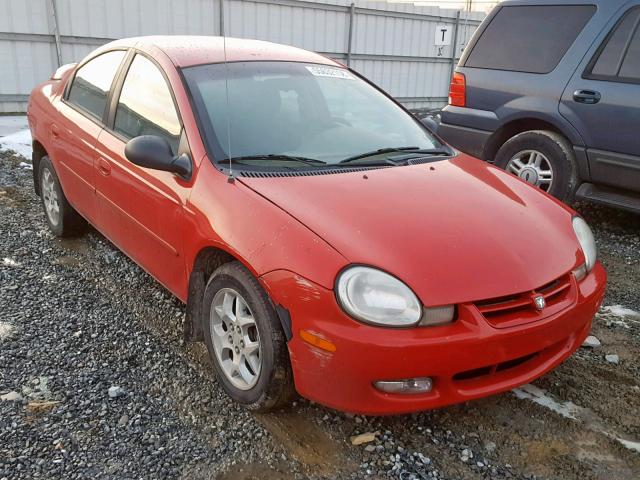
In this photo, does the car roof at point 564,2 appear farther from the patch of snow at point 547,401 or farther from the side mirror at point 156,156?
the side mirror at point 156,156

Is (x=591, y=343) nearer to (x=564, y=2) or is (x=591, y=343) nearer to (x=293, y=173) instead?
(x=293, y=173)

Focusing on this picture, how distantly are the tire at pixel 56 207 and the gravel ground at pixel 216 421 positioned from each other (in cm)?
105

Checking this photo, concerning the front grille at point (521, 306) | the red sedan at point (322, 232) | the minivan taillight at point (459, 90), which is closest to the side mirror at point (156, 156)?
the red sedan at point (322, 232)

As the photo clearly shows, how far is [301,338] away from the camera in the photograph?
7.42ft

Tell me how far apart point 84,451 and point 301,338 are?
101 centimetres

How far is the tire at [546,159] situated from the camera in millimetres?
5152

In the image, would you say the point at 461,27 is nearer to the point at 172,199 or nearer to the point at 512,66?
the point at 512,66

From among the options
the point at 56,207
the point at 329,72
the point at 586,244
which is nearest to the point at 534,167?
the point at 329,72

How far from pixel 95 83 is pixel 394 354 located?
2999 millimetres

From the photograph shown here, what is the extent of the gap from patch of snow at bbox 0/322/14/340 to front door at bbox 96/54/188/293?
2.48ft

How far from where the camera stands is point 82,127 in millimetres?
3906

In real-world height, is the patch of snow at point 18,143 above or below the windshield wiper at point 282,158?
below

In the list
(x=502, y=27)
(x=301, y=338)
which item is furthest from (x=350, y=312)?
(x=502, y=27)

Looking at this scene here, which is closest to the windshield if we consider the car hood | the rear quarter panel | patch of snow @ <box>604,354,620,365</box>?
the car hood
